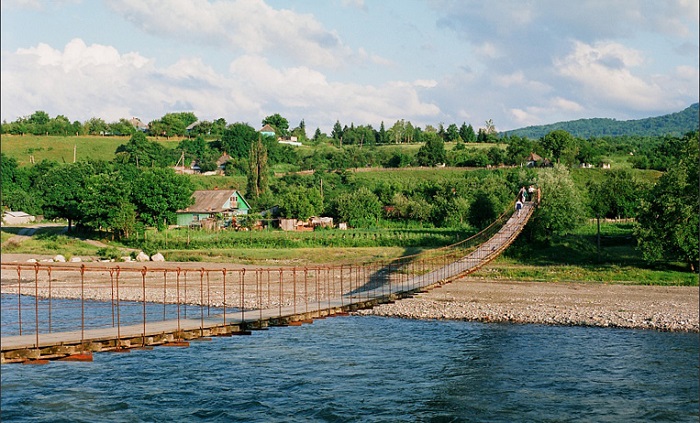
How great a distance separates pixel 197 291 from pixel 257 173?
3071 cm

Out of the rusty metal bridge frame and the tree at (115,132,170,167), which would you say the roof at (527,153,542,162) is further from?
the tree at (115,132,170,167)

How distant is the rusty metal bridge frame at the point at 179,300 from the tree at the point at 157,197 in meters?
8.66

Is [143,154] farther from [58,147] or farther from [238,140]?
[58,147]

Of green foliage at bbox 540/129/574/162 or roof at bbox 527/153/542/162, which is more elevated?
green foliage at bbox 540/129/574/162

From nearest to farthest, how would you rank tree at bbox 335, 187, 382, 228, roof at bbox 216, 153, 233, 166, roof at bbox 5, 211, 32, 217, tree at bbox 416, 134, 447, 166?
1. tree at bbox 335, 187, 382, 228
2. roof at bbox 5, 211, 32, 217
3. tree at bbox 416, 134, 447, 166
4. roof at bbox 216, 153, 233, 166

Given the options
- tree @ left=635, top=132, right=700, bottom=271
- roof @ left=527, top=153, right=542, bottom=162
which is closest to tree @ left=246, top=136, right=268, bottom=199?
roof @ left=527, top=153, right=542, bottom=162

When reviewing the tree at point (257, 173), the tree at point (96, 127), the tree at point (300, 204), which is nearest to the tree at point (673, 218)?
the tree at point (300, 204)

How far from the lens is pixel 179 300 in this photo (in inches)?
904

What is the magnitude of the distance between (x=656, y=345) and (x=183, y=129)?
82.9m

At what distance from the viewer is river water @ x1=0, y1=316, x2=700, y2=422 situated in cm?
1355

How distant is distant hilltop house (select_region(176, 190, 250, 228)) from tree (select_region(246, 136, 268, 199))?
165 inches

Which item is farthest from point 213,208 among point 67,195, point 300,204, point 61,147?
point 61,147

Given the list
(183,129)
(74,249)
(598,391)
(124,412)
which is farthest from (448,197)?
(183,129)

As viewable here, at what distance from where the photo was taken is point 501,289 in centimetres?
2764
